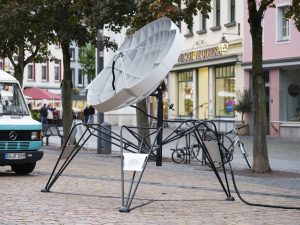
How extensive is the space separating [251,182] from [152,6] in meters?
5.12

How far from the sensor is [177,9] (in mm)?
18766

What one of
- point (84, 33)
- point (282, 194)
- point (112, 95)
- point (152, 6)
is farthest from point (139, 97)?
point (84, 33)

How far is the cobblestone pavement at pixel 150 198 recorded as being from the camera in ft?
32.4

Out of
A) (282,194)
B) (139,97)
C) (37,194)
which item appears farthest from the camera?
(282,194)

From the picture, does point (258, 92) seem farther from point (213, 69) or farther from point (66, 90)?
point (213, 69)

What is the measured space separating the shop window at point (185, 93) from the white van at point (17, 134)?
28746 millimetres

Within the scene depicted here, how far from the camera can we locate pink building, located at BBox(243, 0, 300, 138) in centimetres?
3541

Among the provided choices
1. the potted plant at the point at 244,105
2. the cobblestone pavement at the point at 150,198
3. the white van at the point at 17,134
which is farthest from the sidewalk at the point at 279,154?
the white van at the point at 17,134

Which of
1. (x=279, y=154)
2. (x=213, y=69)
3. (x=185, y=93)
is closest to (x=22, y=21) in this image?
(x=279, y=154)

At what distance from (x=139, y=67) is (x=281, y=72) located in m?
25.5

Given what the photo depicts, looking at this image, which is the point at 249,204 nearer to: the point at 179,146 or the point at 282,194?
the point at 282,194

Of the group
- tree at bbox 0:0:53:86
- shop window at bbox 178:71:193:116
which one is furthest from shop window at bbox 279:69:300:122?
tree at bbox 0:0:53:86

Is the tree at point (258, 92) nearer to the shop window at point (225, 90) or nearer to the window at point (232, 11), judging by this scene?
the shop window at point (225, 90)

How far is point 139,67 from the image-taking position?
1186 centimetres
